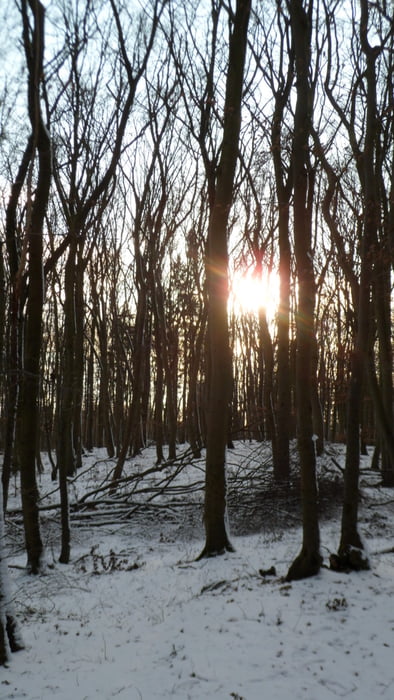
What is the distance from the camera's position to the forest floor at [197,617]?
153 inches

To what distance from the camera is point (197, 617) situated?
5.19m

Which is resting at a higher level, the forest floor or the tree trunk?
the tree trunk

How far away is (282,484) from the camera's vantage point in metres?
10.3

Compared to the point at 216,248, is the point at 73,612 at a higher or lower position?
lower

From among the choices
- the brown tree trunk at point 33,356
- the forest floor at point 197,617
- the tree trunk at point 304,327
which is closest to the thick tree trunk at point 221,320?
the forest floor at point 197,617

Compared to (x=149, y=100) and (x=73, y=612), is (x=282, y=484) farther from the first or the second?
(x=149, y=100)

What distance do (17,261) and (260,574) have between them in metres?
6.37

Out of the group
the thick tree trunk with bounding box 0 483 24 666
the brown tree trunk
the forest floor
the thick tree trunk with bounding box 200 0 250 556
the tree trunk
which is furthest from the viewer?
the thick tree trunk with bounding box 200 0 250 556

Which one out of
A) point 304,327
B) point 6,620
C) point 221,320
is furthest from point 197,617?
point 221,320

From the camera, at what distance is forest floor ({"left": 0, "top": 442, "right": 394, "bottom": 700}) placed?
3.88 metres

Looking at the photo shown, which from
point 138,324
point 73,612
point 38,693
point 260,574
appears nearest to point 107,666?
point 38,693

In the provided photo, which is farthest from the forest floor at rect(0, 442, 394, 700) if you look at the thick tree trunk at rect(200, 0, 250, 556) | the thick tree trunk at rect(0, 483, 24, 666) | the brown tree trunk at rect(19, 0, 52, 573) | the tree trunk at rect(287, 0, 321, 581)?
the brown tree trunk at rect(19, 0, 52, 573)

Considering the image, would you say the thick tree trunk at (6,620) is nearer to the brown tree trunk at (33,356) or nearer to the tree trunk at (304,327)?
the brown tree trunk at (33,356)

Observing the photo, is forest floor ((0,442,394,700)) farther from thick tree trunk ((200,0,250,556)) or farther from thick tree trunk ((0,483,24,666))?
thick tree trunk ((200,0,250,556))
